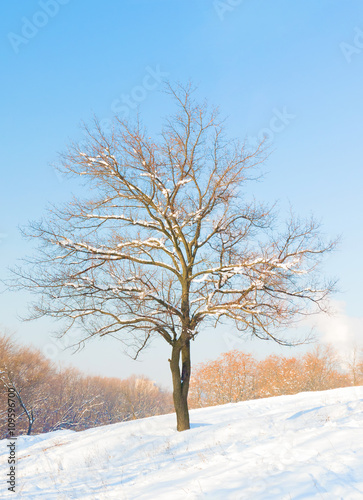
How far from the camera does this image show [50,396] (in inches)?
1980

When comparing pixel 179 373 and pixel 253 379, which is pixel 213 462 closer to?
pixel 179 373

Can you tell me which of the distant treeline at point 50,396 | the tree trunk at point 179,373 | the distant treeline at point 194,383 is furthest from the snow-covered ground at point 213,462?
the distant treeline at point 194,383

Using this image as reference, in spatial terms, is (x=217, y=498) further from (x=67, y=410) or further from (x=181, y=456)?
(x=67, y=410)

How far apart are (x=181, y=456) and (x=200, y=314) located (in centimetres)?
483

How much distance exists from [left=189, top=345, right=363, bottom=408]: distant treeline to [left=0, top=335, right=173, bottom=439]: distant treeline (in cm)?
1129

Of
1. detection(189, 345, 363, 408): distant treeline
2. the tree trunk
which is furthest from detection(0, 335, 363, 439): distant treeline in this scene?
the tree trunk

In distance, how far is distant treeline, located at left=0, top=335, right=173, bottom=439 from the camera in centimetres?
4044

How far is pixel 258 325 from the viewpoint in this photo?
12492 mm

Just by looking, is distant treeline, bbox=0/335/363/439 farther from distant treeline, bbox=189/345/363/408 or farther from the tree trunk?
the tree trunk

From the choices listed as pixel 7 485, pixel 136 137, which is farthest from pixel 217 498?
pixel 136 137

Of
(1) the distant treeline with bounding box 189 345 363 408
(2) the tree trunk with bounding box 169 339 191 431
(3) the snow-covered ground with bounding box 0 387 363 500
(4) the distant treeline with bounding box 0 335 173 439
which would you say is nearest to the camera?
(3) the snow-covered ground with bounding box 0 387 363 500

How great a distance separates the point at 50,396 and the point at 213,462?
4893 cm

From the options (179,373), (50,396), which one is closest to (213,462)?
(179,373)

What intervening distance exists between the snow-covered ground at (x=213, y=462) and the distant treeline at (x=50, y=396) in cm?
1292
